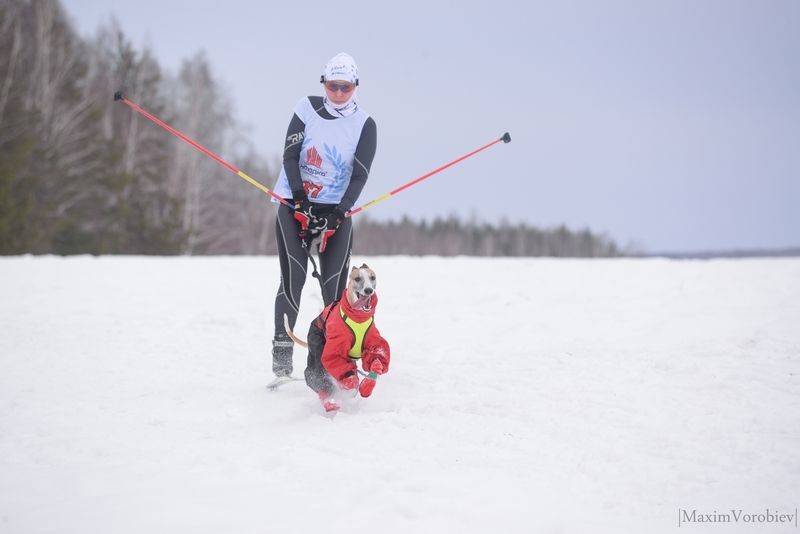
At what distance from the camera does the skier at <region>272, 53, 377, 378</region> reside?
183 inches

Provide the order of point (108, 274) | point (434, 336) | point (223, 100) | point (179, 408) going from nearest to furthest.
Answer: point (179, 408)
point (434, 336)
point (108, 274)
point (223, 100)

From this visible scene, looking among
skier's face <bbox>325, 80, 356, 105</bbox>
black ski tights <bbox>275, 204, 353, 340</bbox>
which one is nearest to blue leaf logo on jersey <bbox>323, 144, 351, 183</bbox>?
black ski tights <bbox>275, 204, 353, 340</bbox>

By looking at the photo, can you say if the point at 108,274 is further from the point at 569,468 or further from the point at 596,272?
the point at 569,468

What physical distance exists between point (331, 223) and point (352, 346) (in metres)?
0.98

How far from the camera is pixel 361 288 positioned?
4.03 meters

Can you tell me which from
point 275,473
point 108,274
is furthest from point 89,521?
point 108,274

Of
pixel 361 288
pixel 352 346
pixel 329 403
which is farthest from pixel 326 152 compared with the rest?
pixel 329 403

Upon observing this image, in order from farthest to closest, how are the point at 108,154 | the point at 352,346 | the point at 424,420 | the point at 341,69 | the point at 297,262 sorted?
the point at 108,154 < the point at 297,262 < the point at 341,69 < the point at 352,346 < the point at 424,420

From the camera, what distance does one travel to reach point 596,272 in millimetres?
10094

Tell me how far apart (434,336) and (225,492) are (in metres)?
3.95

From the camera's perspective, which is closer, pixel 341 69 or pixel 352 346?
pixel 352 346

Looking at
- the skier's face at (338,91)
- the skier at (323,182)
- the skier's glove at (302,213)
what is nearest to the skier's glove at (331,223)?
the skier at (323,182)

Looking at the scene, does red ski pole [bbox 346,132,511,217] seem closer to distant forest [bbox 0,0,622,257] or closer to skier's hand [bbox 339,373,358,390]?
skier's hand [bbox 339,373,358,390]

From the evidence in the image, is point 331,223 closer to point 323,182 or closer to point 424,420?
point 323,182
